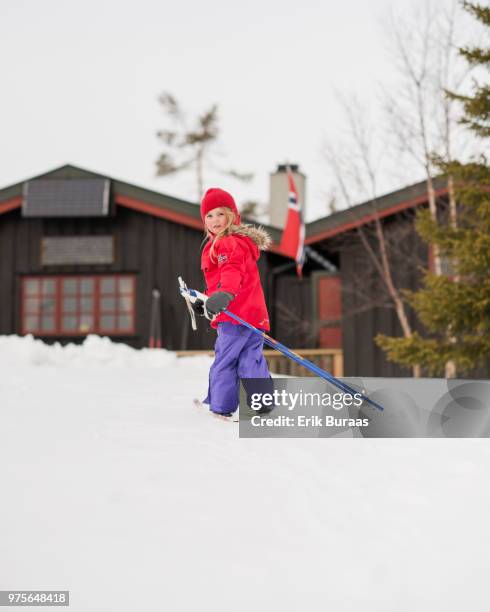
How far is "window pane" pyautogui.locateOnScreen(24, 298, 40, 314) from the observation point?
12172 mm

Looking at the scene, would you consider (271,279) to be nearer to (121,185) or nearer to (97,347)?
(121,185)

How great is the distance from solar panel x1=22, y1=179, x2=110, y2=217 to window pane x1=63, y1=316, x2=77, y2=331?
6.31ft

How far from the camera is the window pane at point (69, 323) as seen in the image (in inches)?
473

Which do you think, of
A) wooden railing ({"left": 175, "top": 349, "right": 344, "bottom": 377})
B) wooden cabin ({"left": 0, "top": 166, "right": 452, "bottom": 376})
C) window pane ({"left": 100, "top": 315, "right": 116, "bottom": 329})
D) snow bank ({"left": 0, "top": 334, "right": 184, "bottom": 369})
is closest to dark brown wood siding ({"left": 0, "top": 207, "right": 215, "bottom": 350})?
wooden cabin ({"left": 0, "top": 166, "right": 452, "bottom": 376})

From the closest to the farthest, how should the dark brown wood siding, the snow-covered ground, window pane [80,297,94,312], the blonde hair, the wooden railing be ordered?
the snow-covered ground → the blonde hair → the wooden railing → the dark brown wood siding → window pane [80,297,94,312]

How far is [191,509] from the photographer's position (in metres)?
2.16

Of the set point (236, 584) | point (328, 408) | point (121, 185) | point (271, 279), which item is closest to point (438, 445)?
point (328, 408)

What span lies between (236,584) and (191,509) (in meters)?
0.44

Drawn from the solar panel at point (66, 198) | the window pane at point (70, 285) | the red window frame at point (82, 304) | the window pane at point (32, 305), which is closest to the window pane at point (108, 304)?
the red window frame at point (82, 304)

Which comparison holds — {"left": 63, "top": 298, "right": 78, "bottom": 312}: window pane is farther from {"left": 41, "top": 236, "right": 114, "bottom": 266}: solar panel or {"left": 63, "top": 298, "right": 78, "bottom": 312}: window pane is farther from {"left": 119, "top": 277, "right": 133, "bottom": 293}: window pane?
{"left": 119, "top": 277, "right": 133, "bottom": 293}: window pane

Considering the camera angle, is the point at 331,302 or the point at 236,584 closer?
the point at 236,584

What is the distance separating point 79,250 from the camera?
39.7 feet

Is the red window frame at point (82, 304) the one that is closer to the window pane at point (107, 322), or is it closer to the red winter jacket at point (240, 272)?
the window pane at point (107, 322)

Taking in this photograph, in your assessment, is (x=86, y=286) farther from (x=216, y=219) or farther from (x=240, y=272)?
(x=240, y=272)
